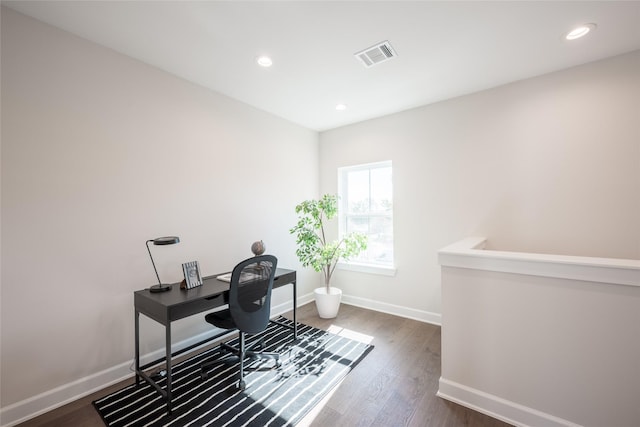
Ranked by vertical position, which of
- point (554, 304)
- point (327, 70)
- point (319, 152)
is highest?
point (327, 70)

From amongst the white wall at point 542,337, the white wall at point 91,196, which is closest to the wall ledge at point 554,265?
the white wall at point 542,337

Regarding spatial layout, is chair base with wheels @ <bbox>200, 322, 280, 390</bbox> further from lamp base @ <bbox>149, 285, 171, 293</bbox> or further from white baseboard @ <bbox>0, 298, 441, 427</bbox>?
lamp base @ <bbox>149, 285, 171, 293</bbox>

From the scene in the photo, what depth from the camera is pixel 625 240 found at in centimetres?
222

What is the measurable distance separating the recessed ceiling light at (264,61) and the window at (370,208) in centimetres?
202

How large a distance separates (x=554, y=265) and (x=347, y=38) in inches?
84.6

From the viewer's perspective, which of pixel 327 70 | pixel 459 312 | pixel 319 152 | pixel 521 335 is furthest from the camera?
pixel 319 152

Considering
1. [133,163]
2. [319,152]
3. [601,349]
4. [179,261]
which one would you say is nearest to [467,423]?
[601,349]

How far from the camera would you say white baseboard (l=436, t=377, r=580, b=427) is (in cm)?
161

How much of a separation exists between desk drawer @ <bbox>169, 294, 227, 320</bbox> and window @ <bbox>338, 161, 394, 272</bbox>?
2.22 meters

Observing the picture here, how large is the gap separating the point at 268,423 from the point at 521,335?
1.79 meters

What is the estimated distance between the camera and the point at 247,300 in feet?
7.07

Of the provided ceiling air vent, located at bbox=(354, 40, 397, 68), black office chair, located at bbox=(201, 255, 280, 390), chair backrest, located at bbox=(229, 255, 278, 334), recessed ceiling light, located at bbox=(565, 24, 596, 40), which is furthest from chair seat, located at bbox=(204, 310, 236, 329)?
recessed ceiling light, located at bbox=(565, 24, 596, 40)

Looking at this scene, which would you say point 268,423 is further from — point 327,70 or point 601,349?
point 327,70

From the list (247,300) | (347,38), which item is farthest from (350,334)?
(347,38)
